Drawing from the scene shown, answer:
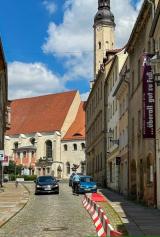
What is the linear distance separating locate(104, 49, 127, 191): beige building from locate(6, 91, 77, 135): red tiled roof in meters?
56.5

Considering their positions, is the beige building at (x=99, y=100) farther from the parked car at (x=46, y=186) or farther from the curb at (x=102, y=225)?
the curb at (x=102, y=225)

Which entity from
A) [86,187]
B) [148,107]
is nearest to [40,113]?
[86,187]

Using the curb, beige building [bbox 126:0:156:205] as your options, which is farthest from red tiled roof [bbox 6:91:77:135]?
the curb

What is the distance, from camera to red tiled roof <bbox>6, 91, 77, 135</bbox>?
375 ft

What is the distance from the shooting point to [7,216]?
69.8 ft

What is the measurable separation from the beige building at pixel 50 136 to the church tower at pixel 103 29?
48.1 feet

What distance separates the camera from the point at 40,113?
12000 cm

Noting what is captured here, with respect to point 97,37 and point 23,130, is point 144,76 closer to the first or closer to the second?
point 97,37

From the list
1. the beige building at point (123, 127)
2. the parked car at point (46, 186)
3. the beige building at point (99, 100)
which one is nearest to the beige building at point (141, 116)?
the beige building at point (123, 127)

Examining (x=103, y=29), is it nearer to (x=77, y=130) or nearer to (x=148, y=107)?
(x=77, y=130)

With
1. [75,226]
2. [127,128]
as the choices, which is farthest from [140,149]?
[75,226]

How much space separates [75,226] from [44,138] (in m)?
95.5

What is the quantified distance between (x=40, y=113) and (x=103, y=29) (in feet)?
84.4

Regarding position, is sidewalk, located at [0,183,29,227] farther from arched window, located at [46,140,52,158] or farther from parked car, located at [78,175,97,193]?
arched window, located at [46,140,52,158]
